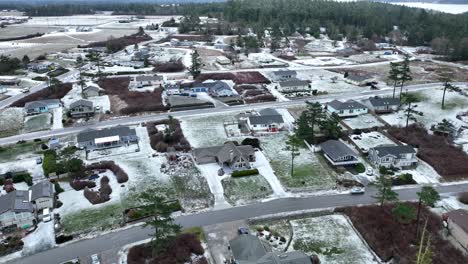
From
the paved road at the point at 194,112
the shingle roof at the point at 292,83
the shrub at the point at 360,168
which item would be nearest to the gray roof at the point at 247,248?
the shrub at the point at 360,168

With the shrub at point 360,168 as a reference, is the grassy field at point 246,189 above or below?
below

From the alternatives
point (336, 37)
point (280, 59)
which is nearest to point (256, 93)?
point (280, 59)

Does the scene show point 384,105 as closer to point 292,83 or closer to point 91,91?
point 292,83

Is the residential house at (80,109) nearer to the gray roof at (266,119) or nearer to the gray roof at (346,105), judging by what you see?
the gray roof at (266,119)

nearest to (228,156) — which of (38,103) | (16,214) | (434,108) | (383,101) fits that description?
(16,214)

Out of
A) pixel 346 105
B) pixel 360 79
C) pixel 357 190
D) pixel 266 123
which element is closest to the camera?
pixel 357 190
